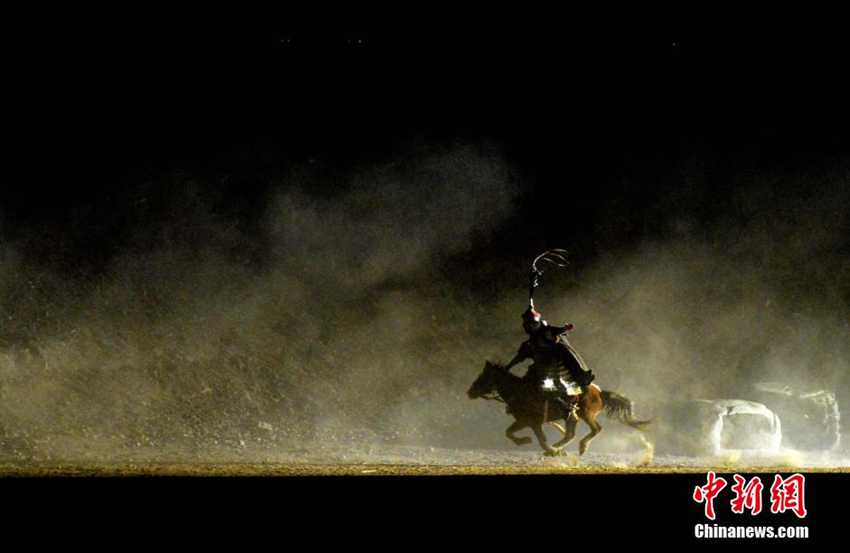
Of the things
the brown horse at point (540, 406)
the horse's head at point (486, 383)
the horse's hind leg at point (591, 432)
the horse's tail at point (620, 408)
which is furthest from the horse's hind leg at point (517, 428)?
the horse's tail at point (620, 408)

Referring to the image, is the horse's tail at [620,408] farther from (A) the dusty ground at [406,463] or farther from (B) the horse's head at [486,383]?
(B) the horse's head at [486,383]

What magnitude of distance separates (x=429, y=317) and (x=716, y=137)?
10818mm

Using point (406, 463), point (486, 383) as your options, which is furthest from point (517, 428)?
point (406, 463)

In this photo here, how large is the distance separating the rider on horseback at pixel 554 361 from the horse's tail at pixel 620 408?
78 cm

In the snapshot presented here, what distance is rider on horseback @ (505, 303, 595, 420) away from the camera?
12320mm

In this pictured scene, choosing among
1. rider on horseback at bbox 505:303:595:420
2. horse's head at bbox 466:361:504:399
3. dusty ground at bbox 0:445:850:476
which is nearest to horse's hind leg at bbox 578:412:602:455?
dusty ground at bbox 0:445:850:476

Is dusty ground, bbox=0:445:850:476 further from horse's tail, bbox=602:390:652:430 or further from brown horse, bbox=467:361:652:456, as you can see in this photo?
horse's tail, bbox=602:390:652:430

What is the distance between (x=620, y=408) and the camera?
42.2ft

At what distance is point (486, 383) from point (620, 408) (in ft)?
7.30

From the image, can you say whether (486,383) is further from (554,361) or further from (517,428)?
(554,361)

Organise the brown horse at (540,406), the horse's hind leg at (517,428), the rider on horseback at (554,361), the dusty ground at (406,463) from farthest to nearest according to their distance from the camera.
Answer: the horse's hind leg at (517,428)
the brown horse at (540,406)
the rider on horseback at (554,361)
the dusty ground at (406,463)

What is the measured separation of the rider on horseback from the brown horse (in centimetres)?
21

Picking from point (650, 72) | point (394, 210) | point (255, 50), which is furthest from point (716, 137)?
point (255, 50)

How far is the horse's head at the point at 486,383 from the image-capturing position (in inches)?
506
